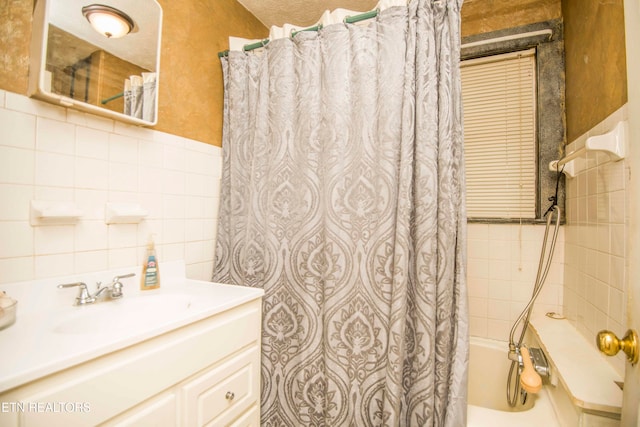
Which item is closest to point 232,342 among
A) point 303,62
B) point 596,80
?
point 303,62

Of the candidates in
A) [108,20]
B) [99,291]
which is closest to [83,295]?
[99,291]

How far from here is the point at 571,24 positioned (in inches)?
59.2

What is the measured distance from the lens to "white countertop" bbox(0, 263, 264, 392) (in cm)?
61

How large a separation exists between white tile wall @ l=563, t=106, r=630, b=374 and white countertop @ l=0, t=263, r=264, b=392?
133 cm

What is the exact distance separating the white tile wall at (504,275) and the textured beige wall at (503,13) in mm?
1222

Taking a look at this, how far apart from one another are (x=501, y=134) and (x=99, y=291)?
2.20 m

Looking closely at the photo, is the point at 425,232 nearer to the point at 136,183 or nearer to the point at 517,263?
the point at 517,263

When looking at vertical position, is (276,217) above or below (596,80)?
below

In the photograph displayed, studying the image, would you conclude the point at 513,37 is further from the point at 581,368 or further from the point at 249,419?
the point at 249,419

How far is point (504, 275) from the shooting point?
172cm

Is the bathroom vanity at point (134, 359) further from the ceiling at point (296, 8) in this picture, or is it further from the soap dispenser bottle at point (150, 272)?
the ceiling at point (296, 8)

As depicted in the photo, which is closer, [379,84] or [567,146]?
[379,84]

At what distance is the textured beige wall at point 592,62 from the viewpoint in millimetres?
1035

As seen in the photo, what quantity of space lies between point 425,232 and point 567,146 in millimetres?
1129
